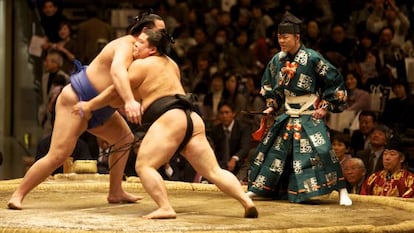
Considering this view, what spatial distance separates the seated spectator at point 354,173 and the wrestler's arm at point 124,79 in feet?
6.09

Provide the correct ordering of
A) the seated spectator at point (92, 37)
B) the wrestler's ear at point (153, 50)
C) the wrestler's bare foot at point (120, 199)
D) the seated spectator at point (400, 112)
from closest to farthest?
the wrestler's ear at point (153, 50) → the wrestler's bare foot at point (120, 199) → the seated spectator at point (400, 112) → the seated spectator at point (92, 37)

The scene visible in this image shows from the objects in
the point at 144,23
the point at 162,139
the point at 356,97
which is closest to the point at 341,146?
the point at 356,97

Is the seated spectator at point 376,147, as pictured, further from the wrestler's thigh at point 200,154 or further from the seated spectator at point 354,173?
the wrestler's thigh at point 200,154

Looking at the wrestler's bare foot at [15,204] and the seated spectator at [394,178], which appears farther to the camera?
the seated spectator at [394,178]

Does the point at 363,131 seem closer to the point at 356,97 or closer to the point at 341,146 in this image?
the point at 356,97

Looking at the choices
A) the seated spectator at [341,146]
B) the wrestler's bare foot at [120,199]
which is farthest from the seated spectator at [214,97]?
the wrestler's bare foot at [120,199]

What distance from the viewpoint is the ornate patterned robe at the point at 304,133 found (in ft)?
15.9

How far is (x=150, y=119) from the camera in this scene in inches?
166

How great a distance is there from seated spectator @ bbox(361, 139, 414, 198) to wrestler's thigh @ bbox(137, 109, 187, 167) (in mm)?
1557

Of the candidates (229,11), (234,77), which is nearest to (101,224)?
(234,77)

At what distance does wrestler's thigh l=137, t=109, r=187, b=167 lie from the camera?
4.13 meters

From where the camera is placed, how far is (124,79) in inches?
164

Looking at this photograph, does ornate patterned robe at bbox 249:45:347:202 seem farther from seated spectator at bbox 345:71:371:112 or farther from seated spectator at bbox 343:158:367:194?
seated spectator at bbox 345:71:371:112

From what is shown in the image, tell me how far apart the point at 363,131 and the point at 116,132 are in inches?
103
